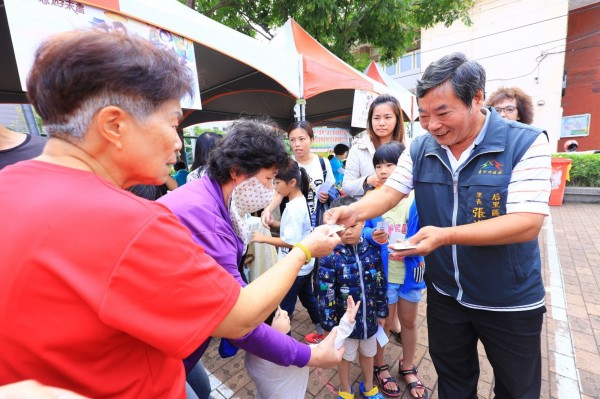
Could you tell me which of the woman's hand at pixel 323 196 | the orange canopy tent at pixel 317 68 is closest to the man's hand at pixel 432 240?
the woman's hand at pixel 323 196

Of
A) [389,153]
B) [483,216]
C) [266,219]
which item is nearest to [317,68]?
[389,153]

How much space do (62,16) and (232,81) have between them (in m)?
4.59

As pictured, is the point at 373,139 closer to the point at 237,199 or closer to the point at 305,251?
the point at 237,199

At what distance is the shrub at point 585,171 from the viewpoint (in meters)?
8.48

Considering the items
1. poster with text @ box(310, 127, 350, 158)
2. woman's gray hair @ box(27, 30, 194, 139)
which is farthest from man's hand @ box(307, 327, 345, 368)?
poster with text @ box(310, 127, 350, 158)

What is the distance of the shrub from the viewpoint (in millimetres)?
8484

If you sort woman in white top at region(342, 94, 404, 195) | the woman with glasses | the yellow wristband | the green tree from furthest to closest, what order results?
the green tree, woman in white top at region(342, 94, 404, 195), the woman with glasses, the yellow wristband

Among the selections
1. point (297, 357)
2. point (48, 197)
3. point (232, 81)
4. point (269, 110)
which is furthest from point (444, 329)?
point (269, 110)

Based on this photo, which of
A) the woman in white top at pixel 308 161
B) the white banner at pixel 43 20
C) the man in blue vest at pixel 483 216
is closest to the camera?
the man in blue vest at pixel 483 216

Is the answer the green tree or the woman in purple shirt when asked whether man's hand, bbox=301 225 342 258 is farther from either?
the green tree

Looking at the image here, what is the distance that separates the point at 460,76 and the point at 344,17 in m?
6.94

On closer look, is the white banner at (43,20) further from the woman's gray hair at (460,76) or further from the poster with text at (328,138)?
the poster with text at (328,138)

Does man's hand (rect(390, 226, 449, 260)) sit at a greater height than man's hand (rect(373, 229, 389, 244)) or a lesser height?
greater

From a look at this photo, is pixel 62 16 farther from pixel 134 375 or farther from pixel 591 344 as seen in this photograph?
pixel 591 344
